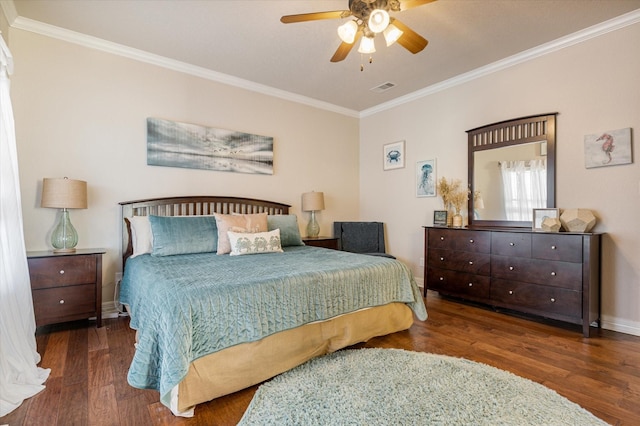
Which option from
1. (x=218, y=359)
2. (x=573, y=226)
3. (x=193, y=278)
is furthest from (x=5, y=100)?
(x=573, y=226)

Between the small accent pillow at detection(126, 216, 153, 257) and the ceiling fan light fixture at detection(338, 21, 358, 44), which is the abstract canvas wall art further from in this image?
the ceiling fan light fixture at detection(338, 21, 358, 44)

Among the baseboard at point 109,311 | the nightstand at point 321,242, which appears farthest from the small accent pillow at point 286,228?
the baseboard at point 109,311

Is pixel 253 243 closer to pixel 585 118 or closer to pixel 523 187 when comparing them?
pixel 523 187

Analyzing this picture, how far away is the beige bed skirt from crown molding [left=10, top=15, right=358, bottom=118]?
3196 millimetres

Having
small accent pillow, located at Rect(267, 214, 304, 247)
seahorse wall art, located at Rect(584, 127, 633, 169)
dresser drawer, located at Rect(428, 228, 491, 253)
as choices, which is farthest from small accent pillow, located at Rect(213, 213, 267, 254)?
seahorse wall art, located at Rect(584, 127, 633, 169)

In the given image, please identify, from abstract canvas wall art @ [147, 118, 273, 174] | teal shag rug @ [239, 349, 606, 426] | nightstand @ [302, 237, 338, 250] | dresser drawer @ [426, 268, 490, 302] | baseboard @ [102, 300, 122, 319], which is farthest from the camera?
nightstand @ [302, 237, 338, 250]

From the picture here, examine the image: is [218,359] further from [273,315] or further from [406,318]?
[406,318]

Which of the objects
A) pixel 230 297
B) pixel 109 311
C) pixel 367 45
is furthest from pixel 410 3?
pixel 109 311

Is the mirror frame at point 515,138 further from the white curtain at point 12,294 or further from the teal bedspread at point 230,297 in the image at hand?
the white curtain at point 12,294

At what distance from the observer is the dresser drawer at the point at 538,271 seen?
2697mm

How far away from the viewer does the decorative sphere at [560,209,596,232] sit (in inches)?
111

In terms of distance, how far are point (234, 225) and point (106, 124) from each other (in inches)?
65.4

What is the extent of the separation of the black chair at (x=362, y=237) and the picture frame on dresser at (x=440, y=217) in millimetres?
887

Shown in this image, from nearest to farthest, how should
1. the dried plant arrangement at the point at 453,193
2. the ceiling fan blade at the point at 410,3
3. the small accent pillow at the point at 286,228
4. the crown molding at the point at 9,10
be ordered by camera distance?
the ceiling fan blade at the point at 410,3 < the crown molding at the point at 9,10 < the small accent pillow at the point at 286,228 < the dried plant arrangement at the point at 453,193
